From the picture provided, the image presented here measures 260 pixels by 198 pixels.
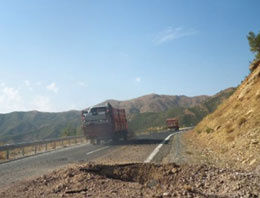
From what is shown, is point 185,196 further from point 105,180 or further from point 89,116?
point 89,116

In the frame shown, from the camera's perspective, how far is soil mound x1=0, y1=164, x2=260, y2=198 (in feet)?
15.5

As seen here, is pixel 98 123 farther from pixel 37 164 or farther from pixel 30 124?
pixel 30 124

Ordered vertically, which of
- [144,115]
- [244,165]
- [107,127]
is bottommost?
[244,165]

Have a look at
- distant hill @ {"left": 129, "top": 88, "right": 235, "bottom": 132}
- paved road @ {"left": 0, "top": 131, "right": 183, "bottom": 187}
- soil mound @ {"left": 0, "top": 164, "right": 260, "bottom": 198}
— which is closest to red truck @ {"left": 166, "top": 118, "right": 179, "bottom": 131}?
distant hill @ {"left": 129, "top": 88, "right": 235, "bottom": 132}

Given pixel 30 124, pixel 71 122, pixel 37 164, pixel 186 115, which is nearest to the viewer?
pixel 37 164

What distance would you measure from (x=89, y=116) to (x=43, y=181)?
52.3 ft

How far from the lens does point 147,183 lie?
592 cm

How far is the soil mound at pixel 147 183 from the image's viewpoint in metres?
4.73

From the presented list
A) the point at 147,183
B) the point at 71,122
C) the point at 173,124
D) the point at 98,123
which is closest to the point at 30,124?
the point at 71,122

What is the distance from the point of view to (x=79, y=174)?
6359mm

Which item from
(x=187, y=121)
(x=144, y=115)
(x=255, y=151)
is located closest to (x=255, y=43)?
(x=255, y=151)

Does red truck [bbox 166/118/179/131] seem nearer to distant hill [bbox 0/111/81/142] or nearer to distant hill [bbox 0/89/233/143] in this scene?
distant hill [bbox 0/89/233/143]

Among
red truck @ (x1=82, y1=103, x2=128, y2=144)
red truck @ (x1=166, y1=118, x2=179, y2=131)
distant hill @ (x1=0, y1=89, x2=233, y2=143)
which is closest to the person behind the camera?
red truck @ (x1=82, y1=103, x2=128, y2=144)

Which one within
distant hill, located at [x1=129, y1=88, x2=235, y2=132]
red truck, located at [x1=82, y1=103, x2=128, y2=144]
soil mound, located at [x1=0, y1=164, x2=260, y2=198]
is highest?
distant hill, located at [x1=129, y1=88, x2=235, y2=132]
